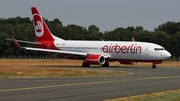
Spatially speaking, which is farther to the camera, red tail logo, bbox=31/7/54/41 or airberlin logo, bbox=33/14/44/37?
airberlin logo, bbox=33/14/44/37

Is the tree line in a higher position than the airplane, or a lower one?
higher

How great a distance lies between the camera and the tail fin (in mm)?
60594

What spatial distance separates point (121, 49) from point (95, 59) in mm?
3351

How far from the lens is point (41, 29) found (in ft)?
200

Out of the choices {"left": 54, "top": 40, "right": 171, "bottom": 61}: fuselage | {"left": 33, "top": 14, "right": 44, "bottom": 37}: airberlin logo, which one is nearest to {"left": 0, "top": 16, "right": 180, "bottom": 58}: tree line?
{"left": 33, "top": 14, "right": 44, "bottom": 37}: airberlin logo

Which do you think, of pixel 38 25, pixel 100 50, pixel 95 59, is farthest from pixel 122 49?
pixel 38 25

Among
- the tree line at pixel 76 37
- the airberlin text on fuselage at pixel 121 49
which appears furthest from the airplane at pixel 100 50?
the tree line at pixel 76 37

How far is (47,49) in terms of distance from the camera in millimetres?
58969

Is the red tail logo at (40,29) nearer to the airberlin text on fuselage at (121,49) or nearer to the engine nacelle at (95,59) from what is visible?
the engine nacelle at (95,59)

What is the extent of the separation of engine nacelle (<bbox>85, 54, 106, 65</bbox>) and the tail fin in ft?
29.5

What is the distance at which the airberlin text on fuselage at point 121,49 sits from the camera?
169 ft

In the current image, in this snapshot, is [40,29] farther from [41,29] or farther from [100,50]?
[100,50]

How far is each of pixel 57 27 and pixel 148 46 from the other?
7337 centimetres

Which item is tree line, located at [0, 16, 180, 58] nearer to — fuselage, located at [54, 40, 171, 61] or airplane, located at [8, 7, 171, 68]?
airplane, located at [8, 7, 171, 68]
